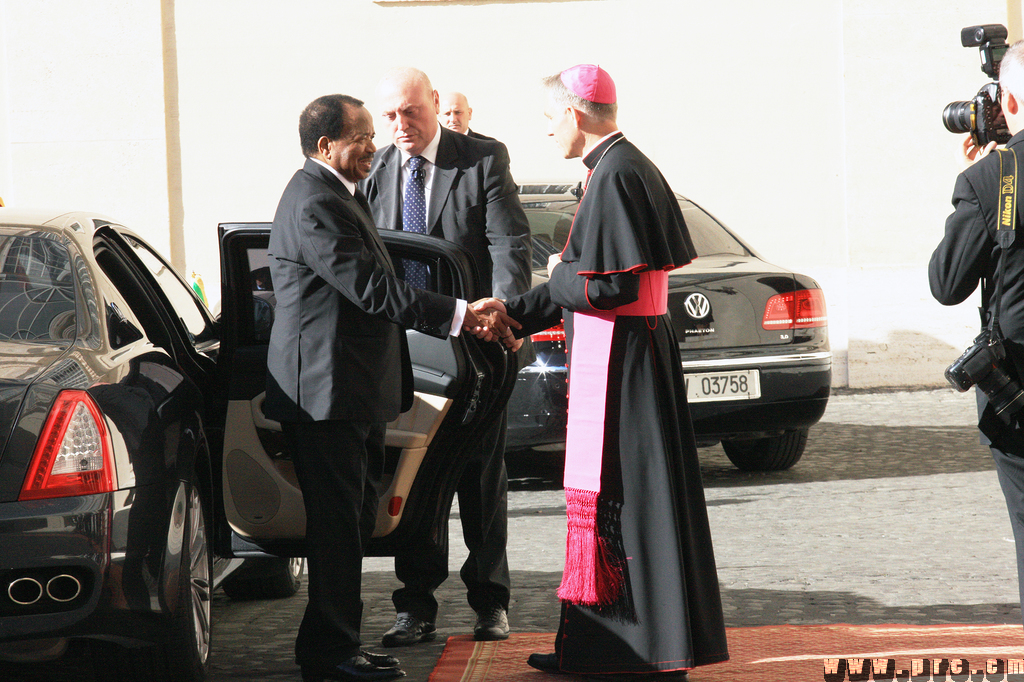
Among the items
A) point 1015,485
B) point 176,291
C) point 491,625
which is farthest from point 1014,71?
point 176,291

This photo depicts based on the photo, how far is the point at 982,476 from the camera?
730cm

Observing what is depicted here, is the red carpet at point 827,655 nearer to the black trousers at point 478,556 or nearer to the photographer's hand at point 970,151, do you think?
the black trousers at point 478,556

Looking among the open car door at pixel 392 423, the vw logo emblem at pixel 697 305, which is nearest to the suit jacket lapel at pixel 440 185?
the open car door at pixel 392 423

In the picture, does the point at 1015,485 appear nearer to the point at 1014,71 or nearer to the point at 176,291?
the point at 1014,71

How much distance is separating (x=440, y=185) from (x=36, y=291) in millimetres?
1591

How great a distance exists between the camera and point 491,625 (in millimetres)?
4297

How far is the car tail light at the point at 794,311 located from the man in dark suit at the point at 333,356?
3.59 metres

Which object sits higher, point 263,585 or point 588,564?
point 588,564

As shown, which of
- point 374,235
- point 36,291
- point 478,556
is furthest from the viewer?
point 478,556

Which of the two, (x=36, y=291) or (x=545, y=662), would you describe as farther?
(x=545, y=662)

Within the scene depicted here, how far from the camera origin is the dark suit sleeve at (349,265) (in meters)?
3.59

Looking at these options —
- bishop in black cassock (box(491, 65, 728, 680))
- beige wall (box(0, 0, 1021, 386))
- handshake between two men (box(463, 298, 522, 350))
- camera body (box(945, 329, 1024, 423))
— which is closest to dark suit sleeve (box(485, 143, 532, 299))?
handshake between two men (box(463, 298, 522, 350))

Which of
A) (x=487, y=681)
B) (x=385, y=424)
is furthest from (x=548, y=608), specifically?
(x=385, y=424)

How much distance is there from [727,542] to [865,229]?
22.5 ft
